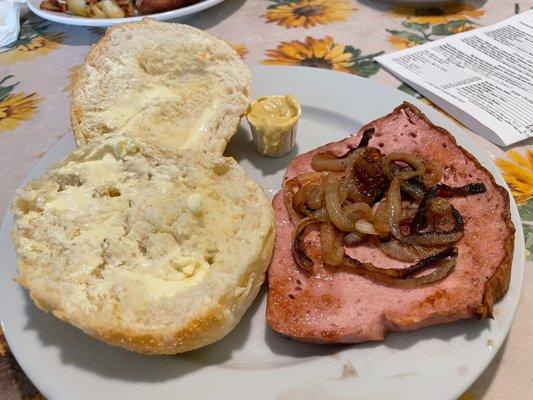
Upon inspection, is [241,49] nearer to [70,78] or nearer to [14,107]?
[70,78]

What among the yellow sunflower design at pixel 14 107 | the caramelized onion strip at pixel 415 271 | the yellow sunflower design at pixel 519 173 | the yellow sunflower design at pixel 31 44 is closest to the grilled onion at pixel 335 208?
the caramelized onion strip at pixel 415 271

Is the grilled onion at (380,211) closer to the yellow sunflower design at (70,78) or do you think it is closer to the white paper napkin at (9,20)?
the yellow sunflower design at (70,78)

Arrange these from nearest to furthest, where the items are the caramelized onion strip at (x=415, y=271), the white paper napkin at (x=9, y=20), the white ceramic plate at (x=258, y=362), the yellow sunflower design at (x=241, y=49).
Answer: the white ceramic plate at (x=258, y=362)
the caramelized onion strip at (x=415, y=271)
the yellow sunflower design at (x=241, y=49)
the white paper napkin at (x=9, y=20)

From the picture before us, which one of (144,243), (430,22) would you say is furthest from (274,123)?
(430,22)

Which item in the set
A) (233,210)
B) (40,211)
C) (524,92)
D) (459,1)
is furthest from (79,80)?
(459,1)

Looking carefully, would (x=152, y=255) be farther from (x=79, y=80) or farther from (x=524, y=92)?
(x=524, y=92)

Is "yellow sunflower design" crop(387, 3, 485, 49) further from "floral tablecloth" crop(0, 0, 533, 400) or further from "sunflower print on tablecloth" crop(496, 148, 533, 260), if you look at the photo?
"sunflower print on tablecloth" crop(496, 148, 533, 260)
